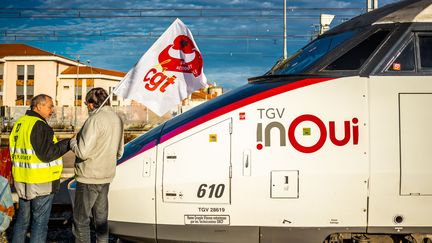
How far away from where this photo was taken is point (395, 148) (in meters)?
3.80

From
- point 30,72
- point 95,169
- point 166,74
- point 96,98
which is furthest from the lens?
point 30,72

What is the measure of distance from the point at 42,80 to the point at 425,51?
195 ft

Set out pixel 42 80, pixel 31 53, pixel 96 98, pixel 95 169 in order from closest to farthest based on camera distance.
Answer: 1. pixel 95 169
2. pixel 96 98
3. pixel 42 80
4. pixel 31 53

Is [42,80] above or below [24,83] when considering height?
above

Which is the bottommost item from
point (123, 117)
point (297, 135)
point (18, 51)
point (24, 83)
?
point (297, 135)

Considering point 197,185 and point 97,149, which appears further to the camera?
point 97,149

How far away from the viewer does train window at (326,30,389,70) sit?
160 inches

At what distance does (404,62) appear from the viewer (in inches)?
157

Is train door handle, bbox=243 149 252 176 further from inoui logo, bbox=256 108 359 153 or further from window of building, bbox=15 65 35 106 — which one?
window of building, bbox=15 65 35 106

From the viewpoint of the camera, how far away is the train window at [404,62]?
3973 millimetres

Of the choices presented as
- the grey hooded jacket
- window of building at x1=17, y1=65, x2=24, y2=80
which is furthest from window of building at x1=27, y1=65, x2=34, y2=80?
the grey hooded jacket

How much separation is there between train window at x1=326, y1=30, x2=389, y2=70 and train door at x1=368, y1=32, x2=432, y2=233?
1.10 feet

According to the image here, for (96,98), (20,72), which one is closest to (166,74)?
(96,98)

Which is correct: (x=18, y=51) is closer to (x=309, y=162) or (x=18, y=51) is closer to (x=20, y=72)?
(x=20, y=72)
